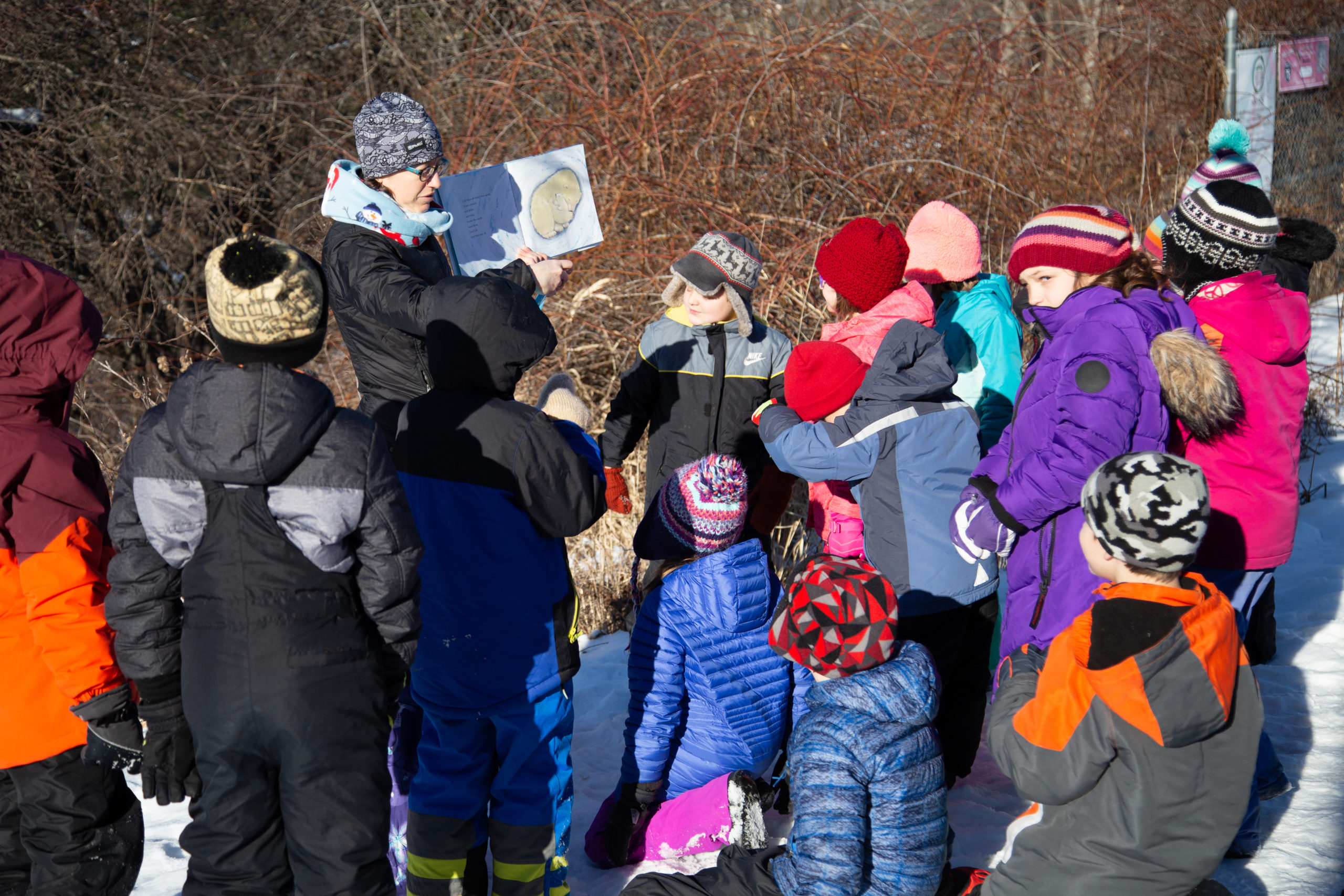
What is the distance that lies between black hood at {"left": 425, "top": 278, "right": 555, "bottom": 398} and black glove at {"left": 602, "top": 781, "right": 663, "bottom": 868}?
1.25m

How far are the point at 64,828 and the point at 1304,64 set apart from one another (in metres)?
10.2

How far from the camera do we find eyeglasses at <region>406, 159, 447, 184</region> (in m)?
3.03

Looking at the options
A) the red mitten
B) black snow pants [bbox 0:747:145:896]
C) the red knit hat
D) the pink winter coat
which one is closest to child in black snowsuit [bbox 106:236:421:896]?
black snow pants [bbox 0:747:145:896]

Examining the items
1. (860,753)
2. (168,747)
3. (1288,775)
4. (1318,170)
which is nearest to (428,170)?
(168,747)

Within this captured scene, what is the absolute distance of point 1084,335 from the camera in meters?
2.40

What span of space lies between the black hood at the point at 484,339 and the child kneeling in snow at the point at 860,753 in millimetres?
875

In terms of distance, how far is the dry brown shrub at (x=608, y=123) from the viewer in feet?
19.6

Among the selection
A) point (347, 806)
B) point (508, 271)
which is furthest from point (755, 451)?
point (347, 806)

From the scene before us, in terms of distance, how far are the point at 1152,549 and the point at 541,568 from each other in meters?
1.37

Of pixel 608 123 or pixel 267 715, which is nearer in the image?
pixel 267 715

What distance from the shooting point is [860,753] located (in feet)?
6.68

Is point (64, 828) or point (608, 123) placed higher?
point (608, 123)

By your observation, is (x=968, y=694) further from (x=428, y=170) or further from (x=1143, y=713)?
(x=428, y=170)

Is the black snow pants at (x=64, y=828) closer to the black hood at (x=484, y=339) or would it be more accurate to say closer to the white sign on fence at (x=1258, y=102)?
the black hood at (x=484, y=339)
